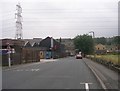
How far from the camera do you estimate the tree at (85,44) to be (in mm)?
154625

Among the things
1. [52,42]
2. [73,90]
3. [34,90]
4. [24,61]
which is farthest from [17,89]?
[52,42]

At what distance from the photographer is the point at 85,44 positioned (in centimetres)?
15638

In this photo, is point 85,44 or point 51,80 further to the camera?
point 85,44

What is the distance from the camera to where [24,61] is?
192 feet

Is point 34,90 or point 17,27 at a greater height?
point 17,27

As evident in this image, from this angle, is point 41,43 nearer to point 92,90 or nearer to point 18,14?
point 18,14

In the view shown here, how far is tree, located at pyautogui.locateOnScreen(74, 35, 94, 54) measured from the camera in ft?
507

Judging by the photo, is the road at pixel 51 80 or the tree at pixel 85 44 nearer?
the road at pixel 51 80

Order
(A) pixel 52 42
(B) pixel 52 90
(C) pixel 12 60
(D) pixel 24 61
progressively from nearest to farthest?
1. (B) pixel 52 90
2. (C) pixel 12 60
3. (D) pixel 24 61
4. (A) pixel 52 42

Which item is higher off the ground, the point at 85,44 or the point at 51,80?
the point at 85,44

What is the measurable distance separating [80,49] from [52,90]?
470 feet

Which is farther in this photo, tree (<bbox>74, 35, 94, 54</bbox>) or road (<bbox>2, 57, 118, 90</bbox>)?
tree (<bbox>74, 35, 94, 54</bbox>)

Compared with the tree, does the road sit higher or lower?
lower

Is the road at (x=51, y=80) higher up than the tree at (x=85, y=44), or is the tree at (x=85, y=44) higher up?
the tree at (x=85, y=44)
